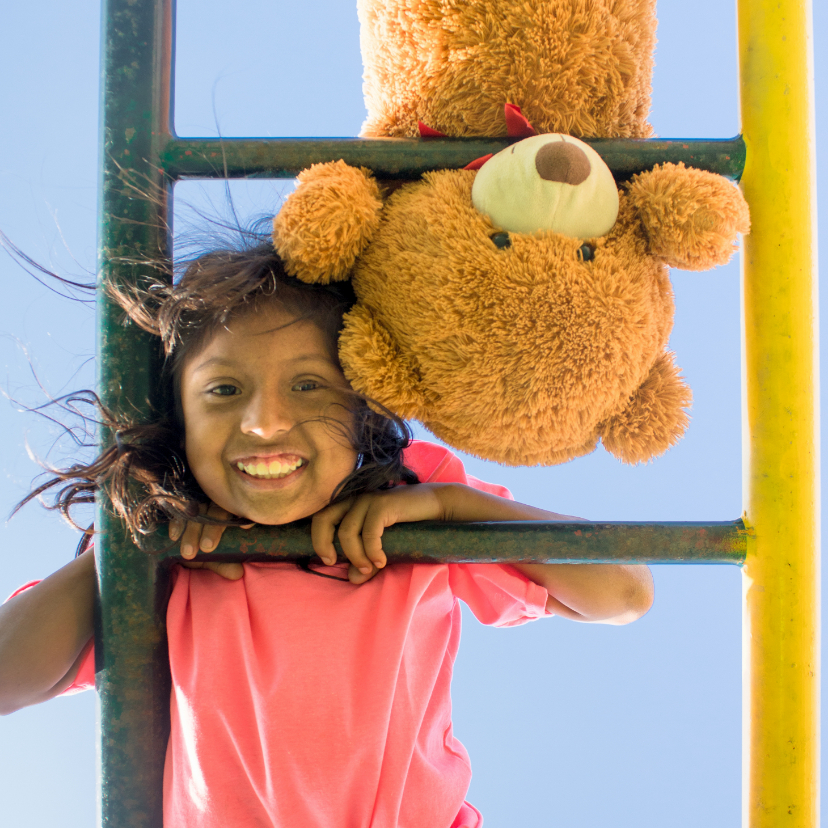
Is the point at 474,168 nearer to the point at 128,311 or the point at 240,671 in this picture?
the point at 128,311

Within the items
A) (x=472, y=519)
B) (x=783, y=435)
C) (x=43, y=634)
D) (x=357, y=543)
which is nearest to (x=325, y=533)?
(x=357, y=543)

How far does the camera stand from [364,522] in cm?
56

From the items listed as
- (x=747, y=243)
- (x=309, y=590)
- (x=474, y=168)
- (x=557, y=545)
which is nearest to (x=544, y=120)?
(x=474, y=168)

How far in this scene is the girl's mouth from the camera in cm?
56

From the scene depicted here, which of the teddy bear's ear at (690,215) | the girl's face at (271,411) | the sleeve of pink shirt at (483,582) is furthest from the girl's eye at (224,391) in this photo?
the teddy bear's ear at (690,215)

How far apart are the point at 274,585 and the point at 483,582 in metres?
0.19

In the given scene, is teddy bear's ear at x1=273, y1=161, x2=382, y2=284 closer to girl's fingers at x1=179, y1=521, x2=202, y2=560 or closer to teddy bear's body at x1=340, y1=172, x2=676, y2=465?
teddy bear's body at x1=340, y1=172, x2=676, y2=465

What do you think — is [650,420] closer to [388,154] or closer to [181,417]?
[388,154]

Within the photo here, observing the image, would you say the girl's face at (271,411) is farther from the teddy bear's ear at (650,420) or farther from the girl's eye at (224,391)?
the teddy bear's ear at (650,420)


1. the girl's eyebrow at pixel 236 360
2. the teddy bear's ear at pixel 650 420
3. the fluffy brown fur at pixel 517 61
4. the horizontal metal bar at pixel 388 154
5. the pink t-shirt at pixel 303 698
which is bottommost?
the pink t-shirt at pixel 303 698

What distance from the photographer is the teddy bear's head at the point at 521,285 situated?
0.45m

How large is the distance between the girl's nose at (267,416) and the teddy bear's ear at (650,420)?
24 centimetres

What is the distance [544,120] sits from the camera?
51 cm

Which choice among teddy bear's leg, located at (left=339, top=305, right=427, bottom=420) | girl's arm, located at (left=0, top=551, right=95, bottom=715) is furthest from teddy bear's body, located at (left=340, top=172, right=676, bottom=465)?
girl's arm, located at (left=0, top=551, right=95, bottom=715)
